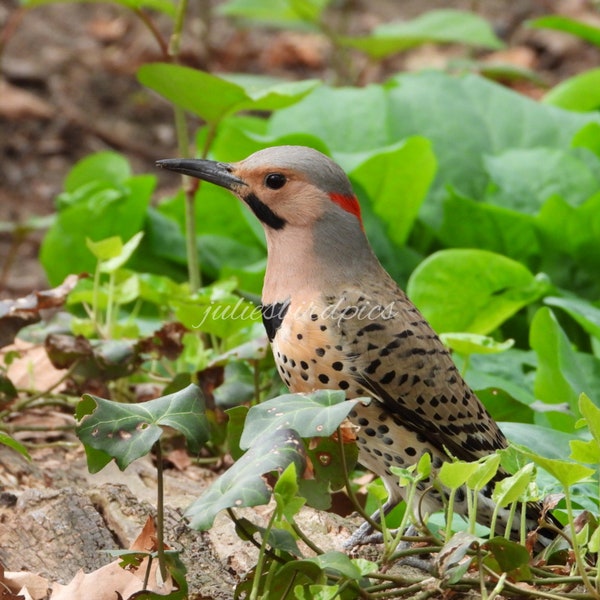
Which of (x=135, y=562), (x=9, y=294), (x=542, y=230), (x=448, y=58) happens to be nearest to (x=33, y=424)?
(x=135, y=562)

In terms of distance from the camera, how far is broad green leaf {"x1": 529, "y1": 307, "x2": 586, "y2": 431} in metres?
4.13

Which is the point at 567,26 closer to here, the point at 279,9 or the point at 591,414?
the point at 279,9

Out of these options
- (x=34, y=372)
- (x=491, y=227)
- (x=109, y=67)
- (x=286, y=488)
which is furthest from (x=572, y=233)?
(x=109, y=67)

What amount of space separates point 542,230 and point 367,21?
603cm

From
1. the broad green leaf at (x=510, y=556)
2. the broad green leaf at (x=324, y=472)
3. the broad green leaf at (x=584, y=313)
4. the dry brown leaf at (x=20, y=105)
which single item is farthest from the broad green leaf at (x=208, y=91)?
the dry brown leaf at (x=20, y=105)

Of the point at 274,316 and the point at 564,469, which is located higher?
the point at 564,469

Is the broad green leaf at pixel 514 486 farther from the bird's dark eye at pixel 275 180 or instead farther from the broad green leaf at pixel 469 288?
the broad green leaf at pixel 469 288

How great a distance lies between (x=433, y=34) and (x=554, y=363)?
345 cm

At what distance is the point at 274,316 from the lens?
3.52 meters

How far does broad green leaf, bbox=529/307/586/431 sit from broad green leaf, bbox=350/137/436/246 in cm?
152

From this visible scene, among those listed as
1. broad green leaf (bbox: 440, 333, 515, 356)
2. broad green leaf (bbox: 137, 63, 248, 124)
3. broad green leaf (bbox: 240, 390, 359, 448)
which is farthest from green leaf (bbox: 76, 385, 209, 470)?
broad green leaf (bbox: 137, 63, 248, 124)

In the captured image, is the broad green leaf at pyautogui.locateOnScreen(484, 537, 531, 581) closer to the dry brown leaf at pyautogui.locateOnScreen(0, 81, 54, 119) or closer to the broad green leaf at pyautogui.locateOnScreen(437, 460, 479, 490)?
the broad green leaf at pyautogui.locateOnScreen(437, 460, 479, 490)

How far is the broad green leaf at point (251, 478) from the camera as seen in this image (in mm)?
2355

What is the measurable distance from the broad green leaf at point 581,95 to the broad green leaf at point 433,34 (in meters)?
0.54
